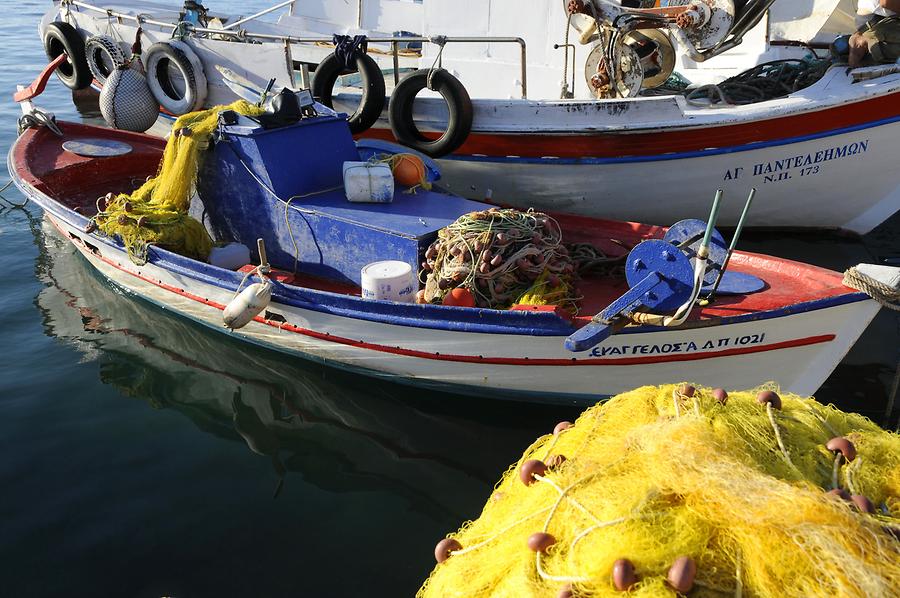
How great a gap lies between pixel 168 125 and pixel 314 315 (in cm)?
954

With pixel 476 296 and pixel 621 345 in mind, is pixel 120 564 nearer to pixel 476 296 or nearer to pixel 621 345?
pixel 476 296

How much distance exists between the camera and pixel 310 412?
605cm

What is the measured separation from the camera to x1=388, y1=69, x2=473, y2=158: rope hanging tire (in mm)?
8281

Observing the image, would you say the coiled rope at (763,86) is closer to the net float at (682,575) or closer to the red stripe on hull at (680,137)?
the red stripe on hull at (680,137)

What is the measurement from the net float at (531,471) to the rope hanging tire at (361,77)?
6762 mm

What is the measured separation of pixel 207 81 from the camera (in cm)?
1159

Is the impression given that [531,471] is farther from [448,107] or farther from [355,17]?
[355,17]

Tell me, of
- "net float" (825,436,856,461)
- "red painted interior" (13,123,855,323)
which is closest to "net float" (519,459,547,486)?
"net float" (825,436,856,461)

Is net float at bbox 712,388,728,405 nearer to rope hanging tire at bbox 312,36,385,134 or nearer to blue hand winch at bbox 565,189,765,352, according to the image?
blue hand winch at bbox 565,189,765,352

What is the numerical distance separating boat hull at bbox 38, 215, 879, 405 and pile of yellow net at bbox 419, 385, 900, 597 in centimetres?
198

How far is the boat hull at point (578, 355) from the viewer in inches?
201

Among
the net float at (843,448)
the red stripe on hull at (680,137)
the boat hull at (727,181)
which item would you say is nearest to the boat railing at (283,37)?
the red stripe on hull at (680,137)

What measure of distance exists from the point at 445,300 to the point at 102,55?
36.7 feet

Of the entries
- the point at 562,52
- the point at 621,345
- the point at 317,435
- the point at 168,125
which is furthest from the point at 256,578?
the point at 168,125
